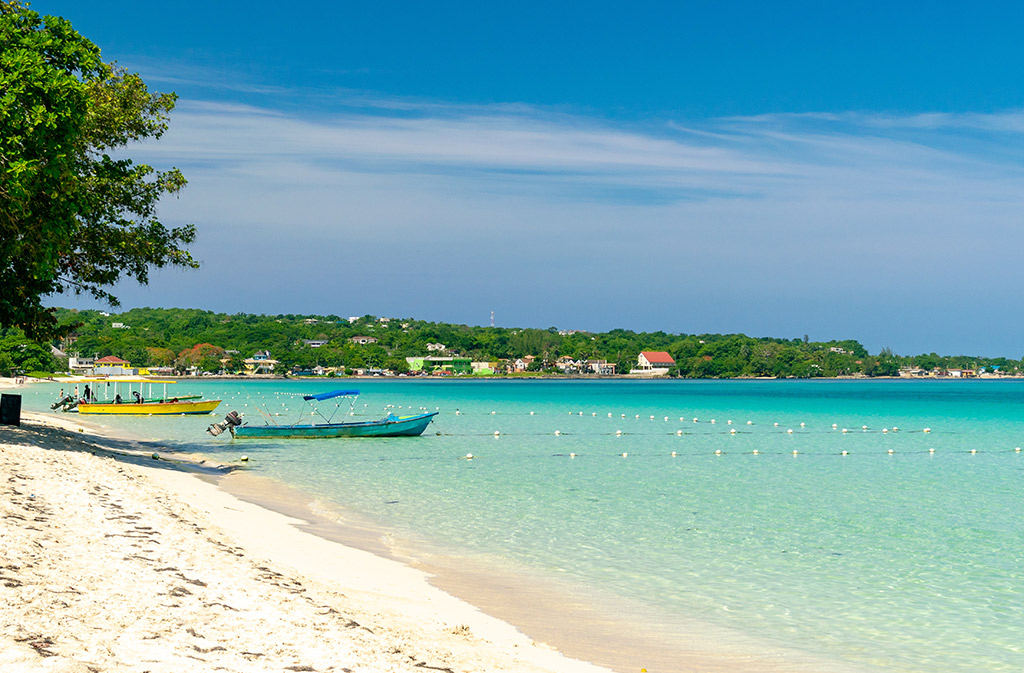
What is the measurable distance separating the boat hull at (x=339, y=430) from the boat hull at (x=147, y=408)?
17694mm

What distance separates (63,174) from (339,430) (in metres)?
19.7

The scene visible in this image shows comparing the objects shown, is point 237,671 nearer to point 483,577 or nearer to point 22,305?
point 483,577

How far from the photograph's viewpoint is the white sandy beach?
20.8 feet

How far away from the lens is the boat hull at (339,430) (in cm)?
3559

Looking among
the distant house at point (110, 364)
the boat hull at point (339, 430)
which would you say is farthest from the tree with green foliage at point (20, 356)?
the boat hull at point (339, 430)

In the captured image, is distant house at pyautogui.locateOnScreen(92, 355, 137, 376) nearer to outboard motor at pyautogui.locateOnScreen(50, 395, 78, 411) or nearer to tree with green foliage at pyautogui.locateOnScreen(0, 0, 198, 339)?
outboard motor at pyautogui.locateOnScreen(50, 395, 78, 411)

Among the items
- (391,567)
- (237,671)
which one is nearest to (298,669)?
(237,671)

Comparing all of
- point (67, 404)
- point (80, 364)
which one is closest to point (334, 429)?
point (67, 404)

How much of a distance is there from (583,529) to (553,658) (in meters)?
8.13

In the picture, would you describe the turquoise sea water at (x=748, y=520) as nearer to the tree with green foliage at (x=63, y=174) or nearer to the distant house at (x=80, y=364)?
the tree with green foliage at (x=63, y=174)

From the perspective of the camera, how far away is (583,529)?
1611 centimetres

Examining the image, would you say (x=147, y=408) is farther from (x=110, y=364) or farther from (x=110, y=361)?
(x=110, y=361)

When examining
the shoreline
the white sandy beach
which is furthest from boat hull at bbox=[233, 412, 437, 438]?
the white sandy beach

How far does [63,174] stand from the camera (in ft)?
58.1
